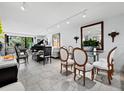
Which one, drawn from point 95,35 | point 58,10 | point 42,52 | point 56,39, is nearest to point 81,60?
point 58,10

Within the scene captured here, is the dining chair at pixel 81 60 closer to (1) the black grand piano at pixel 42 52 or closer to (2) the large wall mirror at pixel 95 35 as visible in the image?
(2) the large wall mirror at pixel 95 35

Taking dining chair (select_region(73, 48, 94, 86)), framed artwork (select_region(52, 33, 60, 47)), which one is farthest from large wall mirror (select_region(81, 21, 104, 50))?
framed artwork (select_region(52, 33, 60, 47))

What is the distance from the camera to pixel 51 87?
2.17 meters

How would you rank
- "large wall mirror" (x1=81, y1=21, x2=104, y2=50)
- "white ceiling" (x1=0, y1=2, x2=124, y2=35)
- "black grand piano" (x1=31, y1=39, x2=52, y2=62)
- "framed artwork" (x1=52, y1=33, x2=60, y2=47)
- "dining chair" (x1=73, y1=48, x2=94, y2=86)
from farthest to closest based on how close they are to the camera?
1. "framed artwork" (x1=52, y1=33, x2=60, y2=47)
2. "black grand piano" (x1=31, y1=39, x2=52, y2=62)
3. "large wall mirror" (x1=81, y1=21, x2=104, y2=50)
4. "white ceiling" (x1=0, y1=2, x2=124, y2=35)
5. "dining chair" (x1=73, y1=48, x2=94, y2=86)

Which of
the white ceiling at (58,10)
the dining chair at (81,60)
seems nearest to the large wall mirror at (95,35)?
A: the white ceiling at (58,10)

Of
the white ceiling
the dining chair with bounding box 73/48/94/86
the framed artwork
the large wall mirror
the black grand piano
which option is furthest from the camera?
the framed artwork

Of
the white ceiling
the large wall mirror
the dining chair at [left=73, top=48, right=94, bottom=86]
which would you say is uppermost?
the white ceiling

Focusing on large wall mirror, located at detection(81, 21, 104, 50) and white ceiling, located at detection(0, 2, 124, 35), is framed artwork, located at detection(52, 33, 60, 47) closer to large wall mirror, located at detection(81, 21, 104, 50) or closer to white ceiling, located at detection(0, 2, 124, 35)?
large wall mirror, located at detection(81, 21, 104, 50)

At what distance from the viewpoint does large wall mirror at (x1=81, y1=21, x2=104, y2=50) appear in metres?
3.87

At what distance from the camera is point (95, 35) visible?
4145 millimetres

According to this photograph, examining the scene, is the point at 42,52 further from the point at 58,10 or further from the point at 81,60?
the point at 81,60

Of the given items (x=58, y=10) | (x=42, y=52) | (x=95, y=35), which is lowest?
(x=42, y=52)

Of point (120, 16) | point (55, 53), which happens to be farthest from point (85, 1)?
point (55, 53)

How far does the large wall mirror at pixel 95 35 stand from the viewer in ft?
12.7
